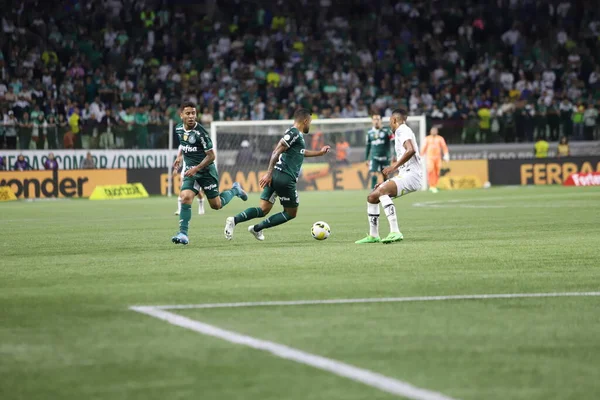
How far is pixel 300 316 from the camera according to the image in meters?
7.67

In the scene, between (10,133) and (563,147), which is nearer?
(10,133)

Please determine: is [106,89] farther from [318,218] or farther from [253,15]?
[318,218]

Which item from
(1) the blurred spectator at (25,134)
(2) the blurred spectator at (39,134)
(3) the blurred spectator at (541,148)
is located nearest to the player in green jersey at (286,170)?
(1) the blurred spectator at (25,134)

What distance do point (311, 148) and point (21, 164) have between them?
11.1m

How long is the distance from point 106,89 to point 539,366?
37.6 metres

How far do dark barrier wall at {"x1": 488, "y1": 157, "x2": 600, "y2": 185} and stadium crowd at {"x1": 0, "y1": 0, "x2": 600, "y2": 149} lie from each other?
0.98 meters

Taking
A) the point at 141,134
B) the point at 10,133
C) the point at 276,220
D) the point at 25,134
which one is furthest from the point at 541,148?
the point at 276,220

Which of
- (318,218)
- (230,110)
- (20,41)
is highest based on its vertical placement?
(20,41)

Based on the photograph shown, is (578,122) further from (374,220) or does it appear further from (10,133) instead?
(374,220)

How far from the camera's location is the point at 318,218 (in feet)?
75.6

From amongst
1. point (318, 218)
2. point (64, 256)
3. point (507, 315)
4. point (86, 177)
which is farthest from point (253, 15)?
point (507, 315)

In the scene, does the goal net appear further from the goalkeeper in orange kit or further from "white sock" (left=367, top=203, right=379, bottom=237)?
"white sock" (left=367, top=203, right=379, bottom=237)

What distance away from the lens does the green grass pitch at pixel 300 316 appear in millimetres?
5402

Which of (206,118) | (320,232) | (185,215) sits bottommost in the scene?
(320,232)
